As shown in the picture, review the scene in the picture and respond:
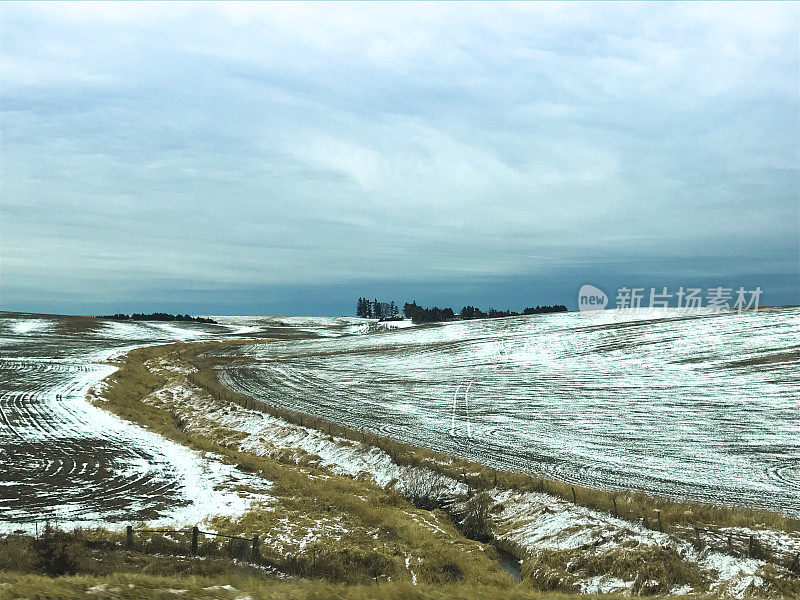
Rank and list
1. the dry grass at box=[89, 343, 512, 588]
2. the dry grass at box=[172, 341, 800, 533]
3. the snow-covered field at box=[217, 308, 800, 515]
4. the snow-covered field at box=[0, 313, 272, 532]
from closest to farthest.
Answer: the dry grass at box=[89, 343, 512, 588]
the dry grass at box=[172, 341, 800, 533]
the snow-covered field at box=[0, 313, 272, 532]
the snow-covered field at box=[217, 308, 800, 515]

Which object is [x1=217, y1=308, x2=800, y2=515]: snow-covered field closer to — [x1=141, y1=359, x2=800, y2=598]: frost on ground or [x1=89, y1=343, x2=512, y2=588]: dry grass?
[x1=141, y1=359, x2=800, y2=598]: frost on ground

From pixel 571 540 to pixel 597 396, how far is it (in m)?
25.2

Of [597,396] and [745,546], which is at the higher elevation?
[597,396]

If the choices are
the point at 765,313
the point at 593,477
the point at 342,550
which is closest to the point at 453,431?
the point at 593,477

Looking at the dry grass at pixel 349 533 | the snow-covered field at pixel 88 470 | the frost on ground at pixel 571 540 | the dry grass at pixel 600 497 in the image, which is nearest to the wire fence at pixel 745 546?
the frost on ground at pixel 571 540

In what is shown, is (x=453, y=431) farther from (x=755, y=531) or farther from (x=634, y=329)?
(x=634, y=329)

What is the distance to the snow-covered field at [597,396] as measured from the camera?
965 inches

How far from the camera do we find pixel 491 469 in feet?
78.9

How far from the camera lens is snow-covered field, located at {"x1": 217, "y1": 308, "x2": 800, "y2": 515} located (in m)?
24.5

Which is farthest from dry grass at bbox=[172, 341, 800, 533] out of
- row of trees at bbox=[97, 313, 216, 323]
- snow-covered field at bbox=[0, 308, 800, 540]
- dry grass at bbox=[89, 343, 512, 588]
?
row of trees at bbox=[97, 313, 216, 323]

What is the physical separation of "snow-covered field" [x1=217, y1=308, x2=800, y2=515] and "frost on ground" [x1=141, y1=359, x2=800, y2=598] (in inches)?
140

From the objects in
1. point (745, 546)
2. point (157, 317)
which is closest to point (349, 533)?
point (745, 546)

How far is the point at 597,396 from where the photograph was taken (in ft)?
135

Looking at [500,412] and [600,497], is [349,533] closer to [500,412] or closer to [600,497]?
[600,497]
